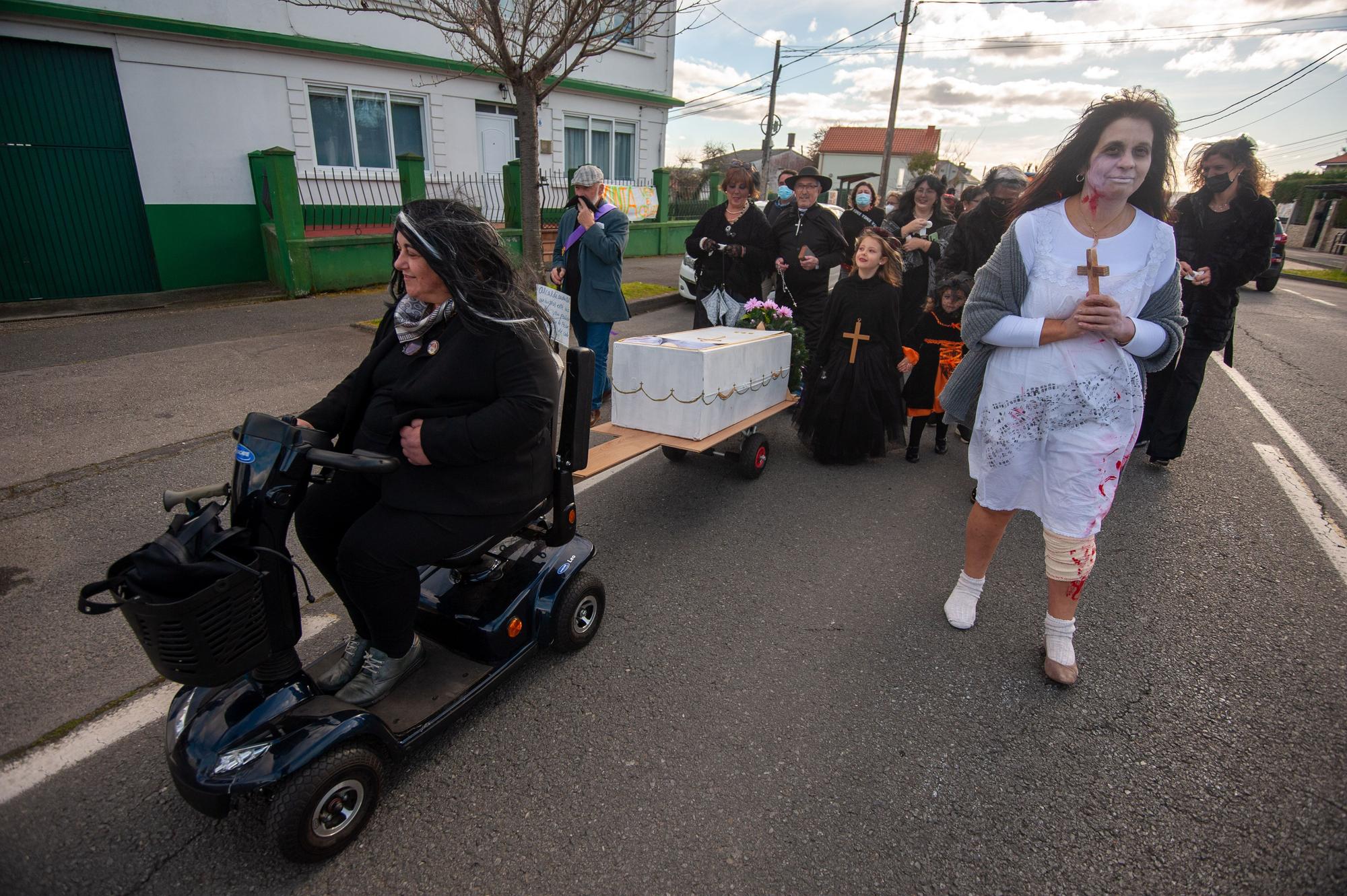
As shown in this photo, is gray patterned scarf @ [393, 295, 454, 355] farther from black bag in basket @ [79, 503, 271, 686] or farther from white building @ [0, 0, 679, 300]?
white building @ [0, 0, 679, 300]

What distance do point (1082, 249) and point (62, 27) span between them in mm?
12244

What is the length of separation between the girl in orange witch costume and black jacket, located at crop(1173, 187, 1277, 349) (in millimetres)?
1509

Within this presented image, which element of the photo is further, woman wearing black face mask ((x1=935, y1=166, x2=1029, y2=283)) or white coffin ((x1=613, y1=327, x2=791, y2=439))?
woman wearing black face mask ((x1=935, y1=166, x2=1029, y2=283))

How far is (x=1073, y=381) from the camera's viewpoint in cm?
264

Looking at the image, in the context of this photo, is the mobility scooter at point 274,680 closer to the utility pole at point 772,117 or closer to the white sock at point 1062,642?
the white sock at point 1062,642

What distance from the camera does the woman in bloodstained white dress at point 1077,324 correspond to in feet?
8.34

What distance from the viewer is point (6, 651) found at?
2.81 m

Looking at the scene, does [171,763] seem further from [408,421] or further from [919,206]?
[919,206]

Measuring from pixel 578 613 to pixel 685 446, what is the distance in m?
1.47

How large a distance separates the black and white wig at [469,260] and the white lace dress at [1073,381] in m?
1.90

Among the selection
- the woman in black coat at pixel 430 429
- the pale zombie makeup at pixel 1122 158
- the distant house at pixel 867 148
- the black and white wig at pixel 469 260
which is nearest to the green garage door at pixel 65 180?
the woman in black coat at pixel 430 429

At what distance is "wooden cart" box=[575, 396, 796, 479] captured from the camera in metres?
3.77

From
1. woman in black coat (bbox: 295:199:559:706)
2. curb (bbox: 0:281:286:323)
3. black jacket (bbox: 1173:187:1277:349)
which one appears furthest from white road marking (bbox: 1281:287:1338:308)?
curb (bbox: 0:281:286:323)

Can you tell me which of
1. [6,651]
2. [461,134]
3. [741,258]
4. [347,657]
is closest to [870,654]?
[347,657]
